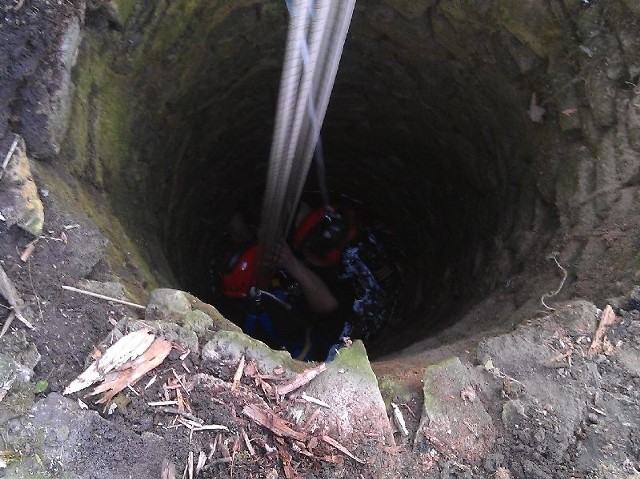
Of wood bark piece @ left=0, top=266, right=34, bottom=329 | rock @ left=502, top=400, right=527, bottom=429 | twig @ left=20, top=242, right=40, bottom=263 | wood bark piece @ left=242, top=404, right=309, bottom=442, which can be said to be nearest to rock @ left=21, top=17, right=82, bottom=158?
twig @ left=20, top=242, right=40, bottom=263

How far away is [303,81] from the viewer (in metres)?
1.79

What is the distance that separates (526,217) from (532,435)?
1220mm

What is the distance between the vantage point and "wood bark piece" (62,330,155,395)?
1.28 meters

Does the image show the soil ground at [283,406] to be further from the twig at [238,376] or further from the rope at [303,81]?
the rope at [303,81]

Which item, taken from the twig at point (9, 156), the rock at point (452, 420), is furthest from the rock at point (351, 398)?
the twig at point (9, 156)

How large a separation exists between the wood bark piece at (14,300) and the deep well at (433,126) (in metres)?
0.39

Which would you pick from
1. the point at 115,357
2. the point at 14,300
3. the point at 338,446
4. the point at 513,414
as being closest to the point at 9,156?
the point at 14,300

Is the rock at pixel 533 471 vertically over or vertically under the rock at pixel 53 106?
under

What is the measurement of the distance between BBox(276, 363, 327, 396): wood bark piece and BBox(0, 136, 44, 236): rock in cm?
79

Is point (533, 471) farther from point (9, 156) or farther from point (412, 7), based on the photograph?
point (412, 7)

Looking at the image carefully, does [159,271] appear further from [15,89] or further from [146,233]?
[15,89]

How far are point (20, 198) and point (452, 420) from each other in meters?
1.30

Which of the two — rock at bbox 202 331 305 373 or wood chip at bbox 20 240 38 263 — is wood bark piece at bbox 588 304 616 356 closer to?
rock at bbox 202 331 305 373

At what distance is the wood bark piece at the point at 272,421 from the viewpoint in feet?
4.24
